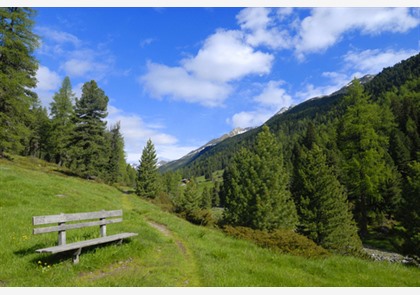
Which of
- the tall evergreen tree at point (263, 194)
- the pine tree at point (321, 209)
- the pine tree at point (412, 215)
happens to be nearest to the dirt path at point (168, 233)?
the tall evergreen tree at point (263, 194)

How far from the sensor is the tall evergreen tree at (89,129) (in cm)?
4884

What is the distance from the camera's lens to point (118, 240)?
39.5 feet

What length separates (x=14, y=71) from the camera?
115 ft

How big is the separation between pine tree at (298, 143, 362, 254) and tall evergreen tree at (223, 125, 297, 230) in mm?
3075

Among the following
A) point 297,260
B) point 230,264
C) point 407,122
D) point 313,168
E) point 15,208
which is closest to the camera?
point 230,264

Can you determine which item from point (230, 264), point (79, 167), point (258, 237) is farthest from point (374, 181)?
point (79, 167)

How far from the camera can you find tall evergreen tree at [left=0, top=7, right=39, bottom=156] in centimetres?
3391

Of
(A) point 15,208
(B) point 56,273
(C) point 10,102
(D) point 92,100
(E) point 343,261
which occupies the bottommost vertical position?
(E) point 343,261

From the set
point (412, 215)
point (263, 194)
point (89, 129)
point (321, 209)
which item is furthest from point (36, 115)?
point (412, 215)

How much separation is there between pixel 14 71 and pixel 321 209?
35.1 metres

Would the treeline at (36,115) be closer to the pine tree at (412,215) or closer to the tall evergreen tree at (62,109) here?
the tall evergreen tree at (62,109)

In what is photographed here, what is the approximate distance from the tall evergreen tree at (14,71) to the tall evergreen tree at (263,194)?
24734mm

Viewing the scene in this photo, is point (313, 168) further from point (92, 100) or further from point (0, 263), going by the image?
point (92, 100)

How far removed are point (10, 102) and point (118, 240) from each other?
30.2 m
